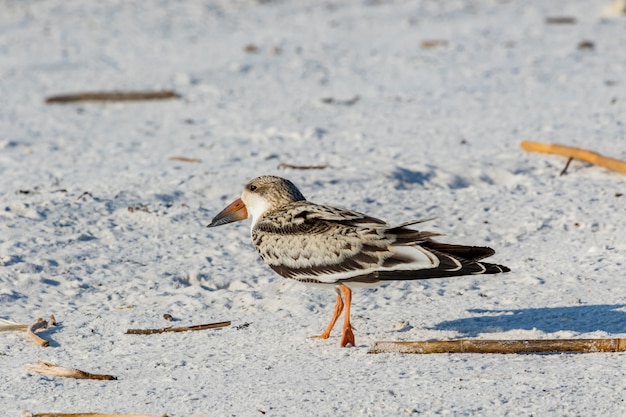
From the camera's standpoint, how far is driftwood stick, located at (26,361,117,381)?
5012 millimetres

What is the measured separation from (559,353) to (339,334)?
4.33ft

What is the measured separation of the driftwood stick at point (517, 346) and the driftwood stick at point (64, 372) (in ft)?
5.29

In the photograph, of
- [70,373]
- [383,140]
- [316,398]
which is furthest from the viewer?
[383,140]

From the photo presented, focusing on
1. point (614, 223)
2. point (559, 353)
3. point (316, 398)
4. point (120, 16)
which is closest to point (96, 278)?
point (316, 398)

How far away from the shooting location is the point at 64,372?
5.03 meters

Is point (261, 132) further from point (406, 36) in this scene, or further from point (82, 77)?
point (406, 36)

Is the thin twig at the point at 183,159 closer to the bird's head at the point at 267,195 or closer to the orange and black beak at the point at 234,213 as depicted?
the orange and black beak at the point at 234,213

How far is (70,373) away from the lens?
5016 millimetres

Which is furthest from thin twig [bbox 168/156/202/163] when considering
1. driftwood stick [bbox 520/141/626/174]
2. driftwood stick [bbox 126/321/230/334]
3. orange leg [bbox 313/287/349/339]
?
orange leg [bbox 313/287/349/339]

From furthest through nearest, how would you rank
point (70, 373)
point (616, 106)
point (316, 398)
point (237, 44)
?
point (237, 44), point (616, 106), point (70, 373), point (316, 398)

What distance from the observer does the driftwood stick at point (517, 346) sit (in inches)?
200

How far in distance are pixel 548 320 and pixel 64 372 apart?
110 inches

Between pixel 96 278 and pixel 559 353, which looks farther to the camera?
pixel 96 278

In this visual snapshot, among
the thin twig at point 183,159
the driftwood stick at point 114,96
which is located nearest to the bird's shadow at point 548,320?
the thin twig at point 183,159
